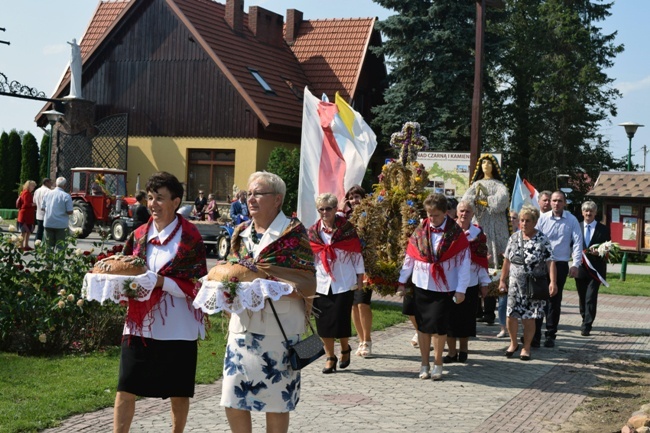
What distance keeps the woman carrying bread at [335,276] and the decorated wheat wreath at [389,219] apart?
1.41m

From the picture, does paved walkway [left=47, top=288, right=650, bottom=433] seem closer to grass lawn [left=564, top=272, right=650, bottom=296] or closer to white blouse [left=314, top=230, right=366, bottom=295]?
white blouse [left=314, top=230, right=366, bottom=295]

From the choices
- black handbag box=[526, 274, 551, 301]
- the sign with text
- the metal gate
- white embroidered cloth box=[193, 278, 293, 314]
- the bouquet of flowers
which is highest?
the metal gate

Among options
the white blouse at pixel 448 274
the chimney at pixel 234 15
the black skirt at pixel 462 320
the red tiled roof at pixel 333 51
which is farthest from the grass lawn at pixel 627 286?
the chimney at pixel 234 15

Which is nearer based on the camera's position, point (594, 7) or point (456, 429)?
point (456, 429)

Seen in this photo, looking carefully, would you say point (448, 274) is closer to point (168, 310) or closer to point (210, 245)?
point (168, 310)

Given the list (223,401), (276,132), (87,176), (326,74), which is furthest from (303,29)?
(223,401)

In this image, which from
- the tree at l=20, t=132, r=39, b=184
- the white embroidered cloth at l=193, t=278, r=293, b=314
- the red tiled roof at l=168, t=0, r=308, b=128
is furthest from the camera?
the tree at l=20, t=132, r=39, b=184

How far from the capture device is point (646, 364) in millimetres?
11117

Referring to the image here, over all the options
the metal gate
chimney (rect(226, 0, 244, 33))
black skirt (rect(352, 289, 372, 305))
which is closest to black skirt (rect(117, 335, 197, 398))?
black skirt (rect(352, 289, 372, 305))

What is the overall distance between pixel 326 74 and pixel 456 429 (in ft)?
106

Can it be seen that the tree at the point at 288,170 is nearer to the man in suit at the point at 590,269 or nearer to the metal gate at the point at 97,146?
the metal gate at the point at 97,146

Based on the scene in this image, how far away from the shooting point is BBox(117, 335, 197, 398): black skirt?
222 inches

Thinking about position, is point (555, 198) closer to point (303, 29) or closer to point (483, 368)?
point (483, 368)

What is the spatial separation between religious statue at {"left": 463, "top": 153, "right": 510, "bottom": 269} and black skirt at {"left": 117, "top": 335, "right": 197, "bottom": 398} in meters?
7.87
